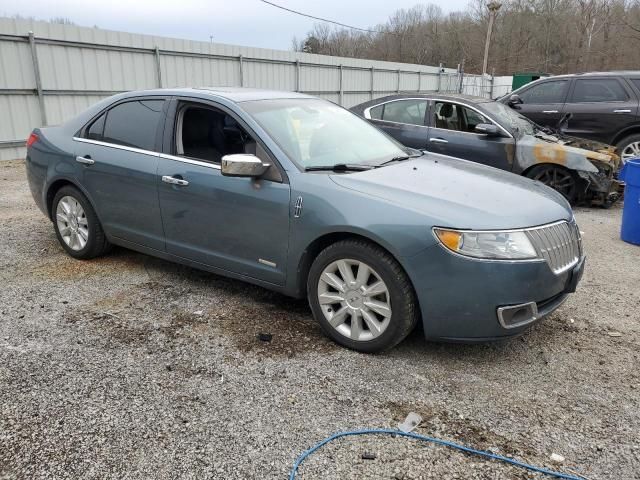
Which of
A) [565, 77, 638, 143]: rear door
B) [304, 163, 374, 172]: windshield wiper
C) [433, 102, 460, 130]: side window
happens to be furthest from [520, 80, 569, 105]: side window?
[304, 163, 374, 172]: windshield wiper

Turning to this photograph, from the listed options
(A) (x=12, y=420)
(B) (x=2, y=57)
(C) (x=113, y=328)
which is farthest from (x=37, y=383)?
(B) (x=2, y=57)

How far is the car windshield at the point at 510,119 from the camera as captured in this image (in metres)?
7.32

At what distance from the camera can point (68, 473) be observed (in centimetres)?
227

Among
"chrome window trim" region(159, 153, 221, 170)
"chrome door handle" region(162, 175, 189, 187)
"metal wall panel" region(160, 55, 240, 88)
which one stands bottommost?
"chrome door handle" region(162, 175, 189, 187)

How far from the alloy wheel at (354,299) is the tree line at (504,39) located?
153 feet

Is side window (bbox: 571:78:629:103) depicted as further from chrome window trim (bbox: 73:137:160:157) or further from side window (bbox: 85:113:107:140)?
side window (bbox: 85:113:107:140)

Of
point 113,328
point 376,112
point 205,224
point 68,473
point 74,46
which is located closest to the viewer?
point 68,473

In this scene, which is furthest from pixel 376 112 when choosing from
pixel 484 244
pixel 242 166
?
pixel 484 244

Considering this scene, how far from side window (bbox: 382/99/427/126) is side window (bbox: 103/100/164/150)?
443 cm

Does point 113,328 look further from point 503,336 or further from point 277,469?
point 503,336

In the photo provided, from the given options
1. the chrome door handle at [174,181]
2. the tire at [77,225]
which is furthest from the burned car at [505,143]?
the tire at [77,225]

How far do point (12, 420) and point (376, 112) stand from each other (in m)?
6.65

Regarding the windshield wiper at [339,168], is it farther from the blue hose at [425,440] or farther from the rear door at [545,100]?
the rear door at [545,100]

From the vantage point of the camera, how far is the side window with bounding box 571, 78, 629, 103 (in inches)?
343
